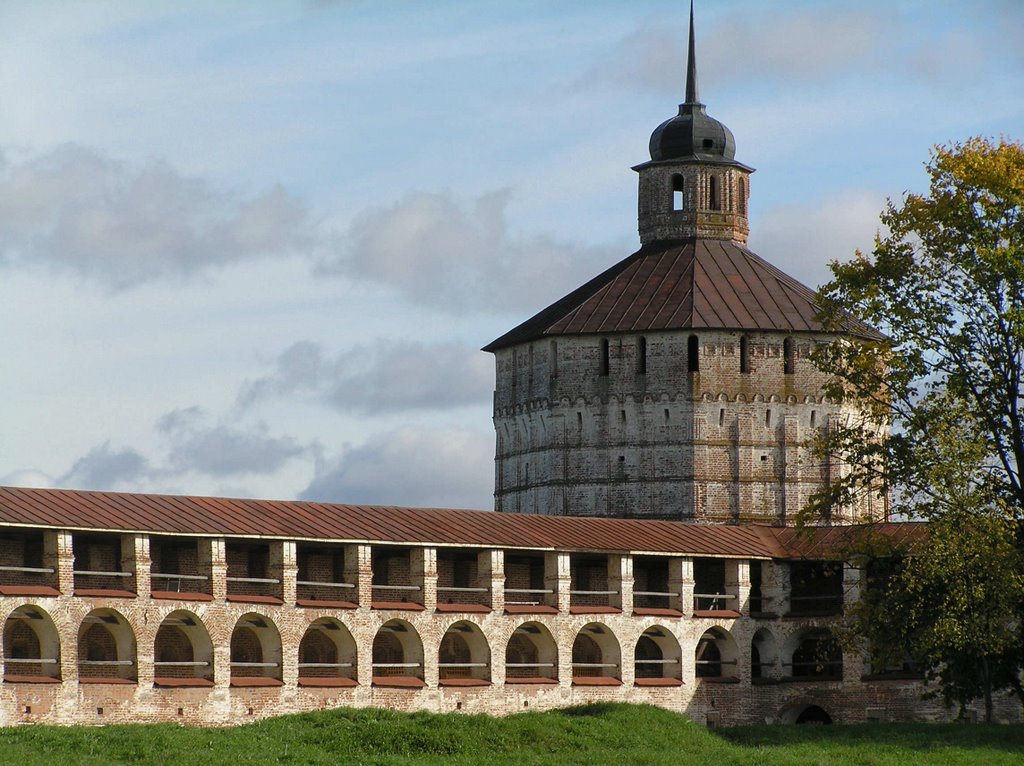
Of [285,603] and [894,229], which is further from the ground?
[894,229]

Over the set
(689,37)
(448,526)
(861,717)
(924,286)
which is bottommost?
(861,717)

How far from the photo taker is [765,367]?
70.5 m

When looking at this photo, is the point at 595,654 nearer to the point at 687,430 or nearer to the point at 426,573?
the point at 426,573

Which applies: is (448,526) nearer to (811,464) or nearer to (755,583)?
(755,583)

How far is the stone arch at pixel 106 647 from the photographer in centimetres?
5156

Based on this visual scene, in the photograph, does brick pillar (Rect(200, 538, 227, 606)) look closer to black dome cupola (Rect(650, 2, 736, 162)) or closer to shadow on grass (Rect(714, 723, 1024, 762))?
shadow on grass (Rect(714, 723, 1024, 762))

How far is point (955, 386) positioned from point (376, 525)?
48.5 feet

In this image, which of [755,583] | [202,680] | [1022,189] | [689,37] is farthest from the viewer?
[689,37]

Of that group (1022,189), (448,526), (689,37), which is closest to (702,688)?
(448,526)

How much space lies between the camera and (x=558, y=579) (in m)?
59.5

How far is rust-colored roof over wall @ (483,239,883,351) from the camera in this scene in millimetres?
70375

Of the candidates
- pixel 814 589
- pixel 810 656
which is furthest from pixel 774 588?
pixel 810 656

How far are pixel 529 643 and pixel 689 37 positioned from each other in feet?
85.8

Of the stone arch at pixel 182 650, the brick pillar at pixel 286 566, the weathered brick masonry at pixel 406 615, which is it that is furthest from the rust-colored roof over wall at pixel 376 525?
the stone arch at pixel 182 650
